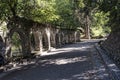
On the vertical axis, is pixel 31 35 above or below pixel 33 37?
above

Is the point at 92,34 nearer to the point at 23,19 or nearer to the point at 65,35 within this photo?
the point at 65,35

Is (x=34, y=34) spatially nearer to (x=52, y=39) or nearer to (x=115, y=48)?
(x=52, y=39)

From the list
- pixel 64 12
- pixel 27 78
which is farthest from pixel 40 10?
pixel 64 12

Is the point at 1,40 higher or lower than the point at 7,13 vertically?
lower

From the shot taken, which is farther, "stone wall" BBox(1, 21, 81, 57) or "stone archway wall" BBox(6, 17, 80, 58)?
"stone archway wall" BBox(6, 17, 80, 58)

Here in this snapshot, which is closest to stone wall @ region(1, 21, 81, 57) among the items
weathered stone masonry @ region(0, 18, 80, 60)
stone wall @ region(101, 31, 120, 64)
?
weathered stone masonry @ region(0, 18, 80, 60)

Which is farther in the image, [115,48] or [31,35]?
[31,35]

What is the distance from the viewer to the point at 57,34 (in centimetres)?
4591

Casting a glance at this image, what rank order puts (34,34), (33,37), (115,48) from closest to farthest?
(115,48)
(34,34)
(33,37)

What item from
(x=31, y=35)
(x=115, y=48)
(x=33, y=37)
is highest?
A: (x=115, y=48)

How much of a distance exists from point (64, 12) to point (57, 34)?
336 inches

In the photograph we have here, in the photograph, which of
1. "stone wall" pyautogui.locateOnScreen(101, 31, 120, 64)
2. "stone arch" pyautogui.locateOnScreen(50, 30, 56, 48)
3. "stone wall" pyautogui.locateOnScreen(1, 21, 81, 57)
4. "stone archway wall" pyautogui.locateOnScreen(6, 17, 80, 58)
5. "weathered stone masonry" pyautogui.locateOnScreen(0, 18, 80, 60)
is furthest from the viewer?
"stone arch" pyautogui.locateOnScreen(50, 30, 56, 48)

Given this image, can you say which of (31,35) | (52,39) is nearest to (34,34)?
(31,35)

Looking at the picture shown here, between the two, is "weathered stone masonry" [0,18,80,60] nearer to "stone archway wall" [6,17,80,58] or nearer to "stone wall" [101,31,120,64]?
"stone archway wall" [6,17,80,58]
